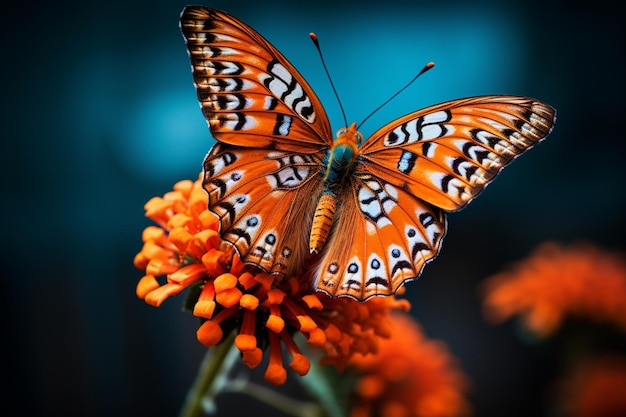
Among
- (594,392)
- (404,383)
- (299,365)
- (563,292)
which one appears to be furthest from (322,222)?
(594,392)

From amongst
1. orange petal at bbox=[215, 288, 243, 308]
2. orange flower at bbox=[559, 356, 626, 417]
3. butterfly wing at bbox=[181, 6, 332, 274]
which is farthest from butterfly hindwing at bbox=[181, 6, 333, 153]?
orange flower at bbox=[559, 356, 626, 417]

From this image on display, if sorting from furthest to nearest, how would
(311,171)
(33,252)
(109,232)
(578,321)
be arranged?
(109,232) < (33,252) < (578,321) < (311,171)

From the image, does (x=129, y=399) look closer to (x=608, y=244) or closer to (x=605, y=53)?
(x=608, y=244)

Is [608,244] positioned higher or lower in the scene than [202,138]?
higher

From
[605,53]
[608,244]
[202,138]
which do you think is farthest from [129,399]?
[605,53]

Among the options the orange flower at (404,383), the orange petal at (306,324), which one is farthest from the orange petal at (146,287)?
the orange flower at (404,383)

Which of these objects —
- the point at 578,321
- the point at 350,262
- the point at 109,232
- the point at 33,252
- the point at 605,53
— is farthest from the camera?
the point at 605,53

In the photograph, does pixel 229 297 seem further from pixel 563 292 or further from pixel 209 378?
pixel 563 292
